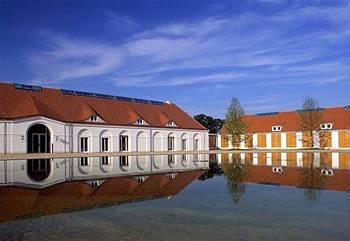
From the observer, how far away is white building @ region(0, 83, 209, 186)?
128 feet

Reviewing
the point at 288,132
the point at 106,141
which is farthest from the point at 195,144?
the point at 288,132

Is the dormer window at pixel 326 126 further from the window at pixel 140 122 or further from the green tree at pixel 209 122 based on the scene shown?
the green tree at pixel 209 122

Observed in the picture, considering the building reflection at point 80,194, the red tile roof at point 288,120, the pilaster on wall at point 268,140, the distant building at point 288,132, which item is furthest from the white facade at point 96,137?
the red tile roof at point 288,120

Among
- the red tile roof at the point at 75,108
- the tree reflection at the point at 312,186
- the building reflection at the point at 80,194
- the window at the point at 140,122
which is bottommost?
the tree reflection at the point at 312,186

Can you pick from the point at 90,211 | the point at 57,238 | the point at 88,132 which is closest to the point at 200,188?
the point at 90,211

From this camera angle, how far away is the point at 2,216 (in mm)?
8805

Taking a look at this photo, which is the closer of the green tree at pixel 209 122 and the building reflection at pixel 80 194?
the building reflection at pixel 80 194

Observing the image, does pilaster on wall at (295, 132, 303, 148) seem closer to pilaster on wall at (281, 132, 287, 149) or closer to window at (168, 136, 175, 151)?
pilaster on wall at (281, 132, 287, 149)

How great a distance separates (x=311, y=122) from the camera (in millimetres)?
63062

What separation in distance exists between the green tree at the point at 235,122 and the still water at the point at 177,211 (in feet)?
157

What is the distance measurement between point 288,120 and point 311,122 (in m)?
8.95

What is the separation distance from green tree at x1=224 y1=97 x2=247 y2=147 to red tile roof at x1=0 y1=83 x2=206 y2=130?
17.6 feet

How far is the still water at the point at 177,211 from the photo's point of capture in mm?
7273

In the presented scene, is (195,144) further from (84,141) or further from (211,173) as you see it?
(211,173)
